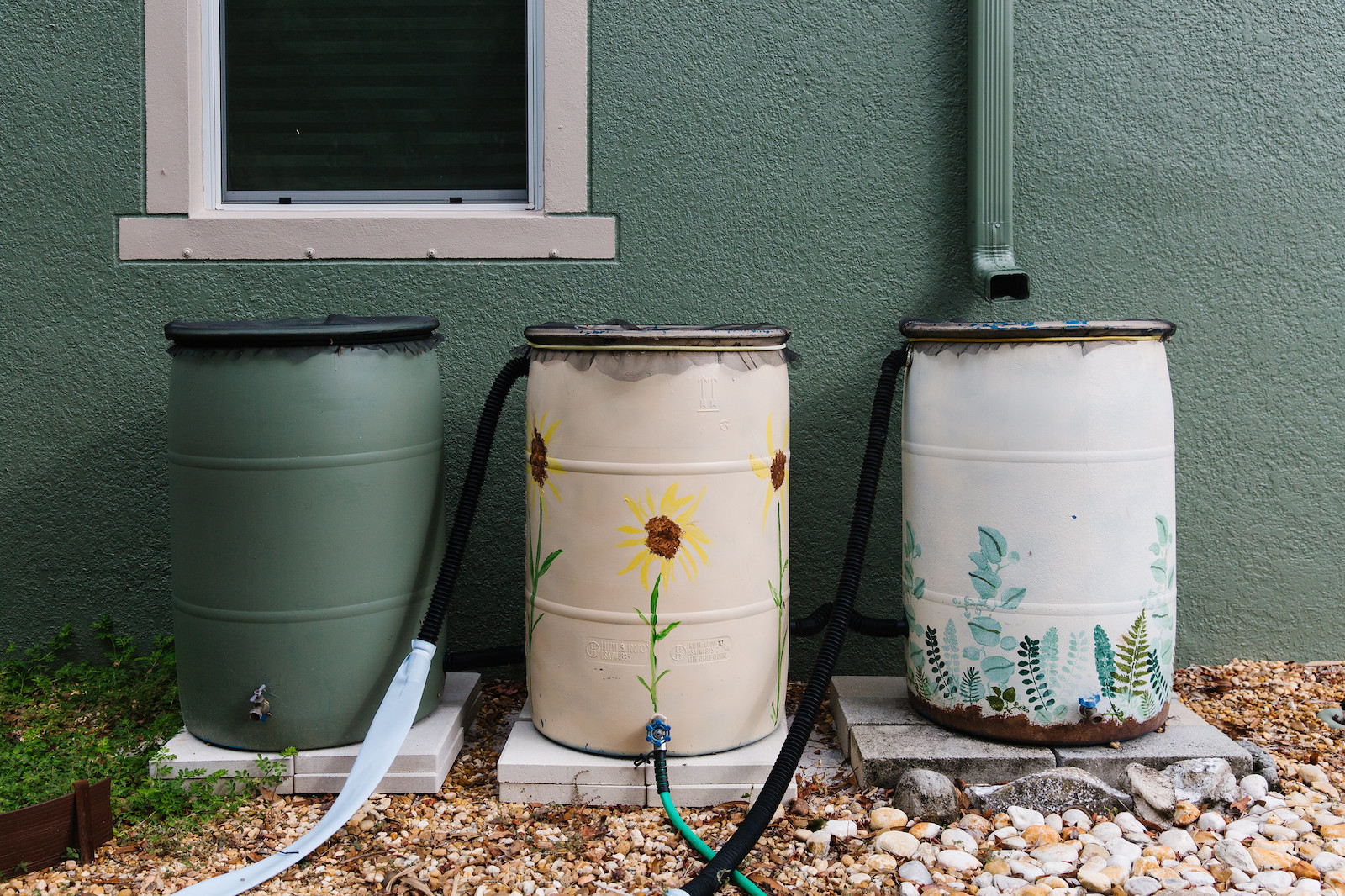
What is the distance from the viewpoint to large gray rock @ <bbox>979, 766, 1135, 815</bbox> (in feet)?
7.27

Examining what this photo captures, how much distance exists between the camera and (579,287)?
9.69 feet

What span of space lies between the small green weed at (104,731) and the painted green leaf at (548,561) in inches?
29.2

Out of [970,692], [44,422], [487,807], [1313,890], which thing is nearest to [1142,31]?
[970,692]

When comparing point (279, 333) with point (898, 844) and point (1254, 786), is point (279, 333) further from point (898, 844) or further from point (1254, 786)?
point (1254, 786)

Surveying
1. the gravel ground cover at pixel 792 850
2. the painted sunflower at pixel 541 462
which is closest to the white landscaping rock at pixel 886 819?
the gravel ground cover at pixel 792 850

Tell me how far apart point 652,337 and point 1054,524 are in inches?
40.4

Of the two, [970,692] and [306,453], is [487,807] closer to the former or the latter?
[306,453]

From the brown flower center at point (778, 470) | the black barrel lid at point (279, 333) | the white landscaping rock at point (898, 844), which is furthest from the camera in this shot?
the brown flower center at point (778, 470)

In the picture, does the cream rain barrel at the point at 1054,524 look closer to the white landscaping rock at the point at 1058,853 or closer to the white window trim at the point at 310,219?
the white landscaping rock at the point at 1058,853

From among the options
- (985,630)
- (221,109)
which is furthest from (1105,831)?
(221,109)

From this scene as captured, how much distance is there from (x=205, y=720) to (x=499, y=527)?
96cm

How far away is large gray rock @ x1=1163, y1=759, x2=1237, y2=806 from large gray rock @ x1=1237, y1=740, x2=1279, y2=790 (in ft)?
0.38

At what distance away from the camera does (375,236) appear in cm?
295

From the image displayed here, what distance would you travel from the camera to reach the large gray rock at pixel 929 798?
2.18 meters
